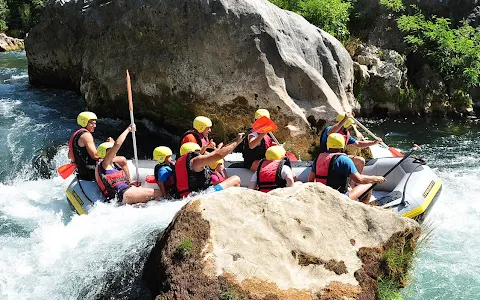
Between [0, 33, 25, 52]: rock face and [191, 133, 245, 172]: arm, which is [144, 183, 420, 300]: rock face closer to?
[191, 133, 245, 172]: arm

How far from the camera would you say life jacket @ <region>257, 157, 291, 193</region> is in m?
6.16

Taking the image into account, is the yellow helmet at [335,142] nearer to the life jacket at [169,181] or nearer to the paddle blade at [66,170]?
the life jacket at [169,181]

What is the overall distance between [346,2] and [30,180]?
1041cm

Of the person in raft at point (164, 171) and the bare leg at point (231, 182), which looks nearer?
the person in raft at point (164, 171)

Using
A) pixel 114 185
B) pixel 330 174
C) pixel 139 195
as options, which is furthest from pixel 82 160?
pixel 330 174

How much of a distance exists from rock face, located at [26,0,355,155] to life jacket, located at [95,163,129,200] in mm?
2938

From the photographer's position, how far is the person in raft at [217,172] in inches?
271

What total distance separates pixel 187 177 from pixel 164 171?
0.42 m

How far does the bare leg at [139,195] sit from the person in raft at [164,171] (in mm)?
137

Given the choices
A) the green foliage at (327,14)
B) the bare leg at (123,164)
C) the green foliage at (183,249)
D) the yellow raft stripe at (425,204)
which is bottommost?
the yellow raft stripe at (425,204)

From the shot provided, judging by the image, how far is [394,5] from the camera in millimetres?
13945

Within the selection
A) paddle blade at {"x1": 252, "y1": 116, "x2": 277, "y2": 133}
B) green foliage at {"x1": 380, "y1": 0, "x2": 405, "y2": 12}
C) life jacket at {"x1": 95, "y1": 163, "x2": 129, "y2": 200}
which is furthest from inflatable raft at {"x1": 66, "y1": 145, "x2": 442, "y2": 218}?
green foliage at {"x1": 380, "y1": 0, "x2": 405, "y2": 12}

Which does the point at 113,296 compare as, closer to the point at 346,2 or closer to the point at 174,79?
the point at 174,79

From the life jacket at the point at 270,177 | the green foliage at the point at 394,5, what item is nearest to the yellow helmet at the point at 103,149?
the life jacket at the point at 270,177
